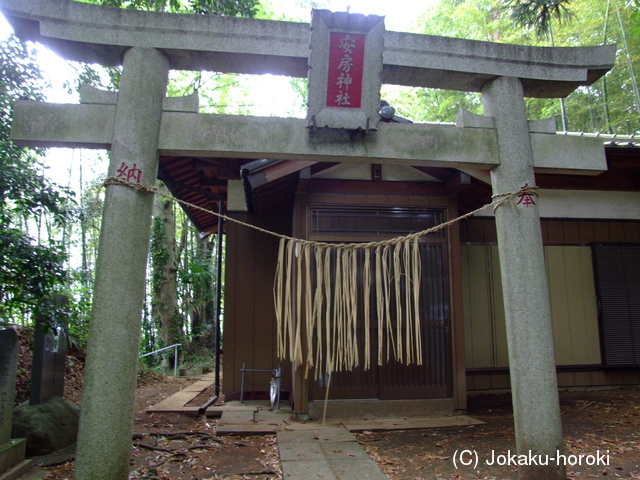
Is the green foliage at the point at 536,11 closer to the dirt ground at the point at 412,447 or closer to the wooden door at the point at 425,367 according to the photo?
the wooden door at the point at 425,367

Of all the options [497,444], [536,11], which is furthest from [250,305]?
[536,11]

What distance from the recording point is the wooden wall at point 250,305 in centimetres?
689

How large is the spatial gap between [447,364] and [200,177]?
514 cm

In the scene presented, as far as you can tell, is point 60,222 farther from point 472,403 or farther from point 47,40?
point 472,403

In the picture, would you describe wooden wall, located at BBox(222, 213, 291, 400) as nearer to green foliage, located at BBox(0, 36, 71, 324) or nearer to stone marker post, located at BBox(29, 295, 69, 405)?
stone marker post, located at BBox(29, 295, 69, 405)

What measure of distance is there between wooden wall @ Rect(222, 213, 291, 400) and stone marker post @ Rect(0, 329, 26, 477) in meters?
2.99

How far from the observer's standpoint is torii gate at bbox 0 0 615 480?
3287 mm

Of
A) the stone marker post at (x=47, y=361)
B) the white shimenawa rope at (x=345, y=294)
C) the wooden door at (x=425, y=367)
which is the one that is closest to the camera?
the white shimenawa rope at (x=345, y=294)

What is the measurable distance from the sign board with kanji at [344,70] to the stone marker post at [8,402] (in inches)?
142

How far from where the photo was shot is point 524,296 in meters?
3.68

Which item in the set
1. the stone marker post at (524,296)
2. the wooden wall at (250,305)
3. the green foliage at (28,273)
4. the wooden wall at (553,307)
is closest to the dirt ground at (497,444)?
the stone marker post at (524,296)

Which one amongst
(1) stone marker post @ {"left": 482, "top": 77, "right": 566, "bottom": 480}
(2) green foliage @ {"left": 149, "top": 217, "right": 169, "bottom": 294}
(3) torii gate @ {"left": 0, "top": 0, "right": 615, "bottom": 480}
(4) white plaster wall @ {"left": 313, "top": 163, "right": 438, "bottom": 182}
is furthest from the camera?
(2) green foliage @ {"left": 149, "top": 217, "right": 169, "bottom": 294}

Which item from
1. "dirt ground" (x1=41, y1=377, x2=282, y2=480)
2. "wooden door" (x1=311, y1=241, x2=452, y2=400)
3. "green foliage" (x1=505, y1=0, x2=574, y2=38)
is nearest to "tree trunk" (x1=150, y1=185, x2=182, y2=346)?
"dirt ground" (x1=41, y1=377, x2=282, y2=480)

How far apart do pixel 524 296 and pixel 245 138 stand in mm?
2710
